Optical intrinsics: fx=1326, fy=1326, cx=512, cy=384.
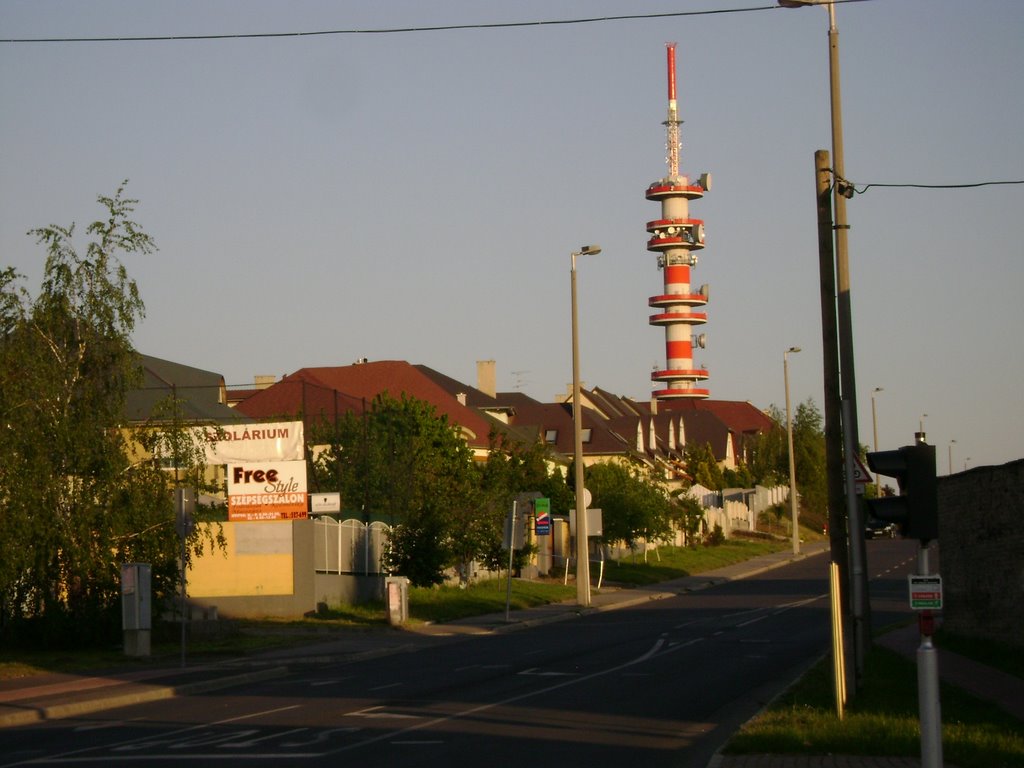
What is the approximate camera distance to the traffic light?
9828mm

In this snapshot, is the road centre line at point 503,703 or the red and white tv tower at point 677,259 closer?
the road centre line at point 503,703

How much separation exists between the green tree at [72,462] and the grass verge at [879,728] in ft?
46.6

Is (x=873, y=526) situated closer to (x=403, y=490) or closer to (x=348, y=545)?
(x=348, y=545)

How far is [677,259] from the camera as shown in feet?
475

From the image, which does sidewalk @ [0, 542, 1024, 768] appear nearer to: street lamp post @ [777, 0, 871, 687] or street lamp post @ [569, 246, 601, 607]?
street lamp post @ [777, 0, 871, 687]

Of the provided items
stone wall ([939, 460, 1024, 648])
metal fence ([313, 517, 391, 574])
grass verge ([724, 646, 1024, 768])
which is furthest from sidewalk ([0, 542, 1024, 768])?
metal fence ([313, 517, 391, 574])

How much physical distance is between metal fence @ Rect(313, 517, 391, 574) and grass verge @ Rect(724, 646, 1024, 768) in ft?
66.3

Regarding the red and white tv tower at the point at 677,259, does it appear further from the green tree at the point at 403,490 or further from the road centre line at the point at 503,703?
the road centre line at the point at 503,703

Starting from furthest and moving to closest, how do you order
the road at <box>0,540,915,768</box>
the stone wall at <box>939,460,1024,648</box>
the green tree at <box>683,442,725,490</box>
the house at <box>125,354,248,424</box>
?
the green tree at <box>683,442,725,490</box> → the house at <box>125,354,248,424</box> → the stone wall at <box>939,460,1024,648</box> → the road at <box>0,540,915,768</box>

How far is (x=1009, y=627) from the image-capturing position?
72.0ft

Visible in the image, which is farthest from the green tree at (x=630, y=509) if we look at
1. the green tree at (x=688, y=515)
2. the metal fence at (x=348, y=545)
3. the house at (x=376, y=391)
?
the metal fence at (x=348, y=545)

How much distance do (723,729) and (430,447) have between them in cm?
3664

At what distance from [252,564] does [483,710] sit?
1801 cm

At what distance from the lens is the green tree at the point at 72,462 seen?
2409 cm
